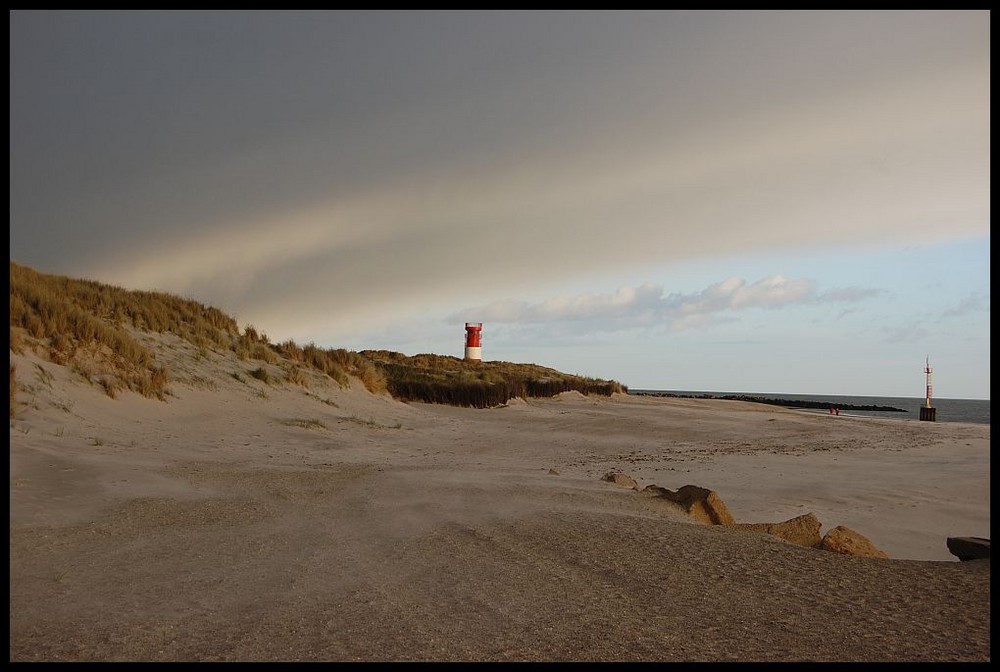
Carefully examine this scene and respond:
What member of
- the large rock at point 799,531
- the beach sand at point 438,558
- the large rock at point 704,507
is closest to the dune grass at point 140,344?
the beach sand at point 438,558

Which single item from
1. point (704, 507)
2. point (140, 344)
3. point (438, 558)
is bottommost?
point (438, 558)

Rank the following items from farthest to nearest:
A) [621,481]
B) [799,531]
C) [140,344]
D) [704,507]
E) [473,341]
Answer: [473,341] → [140,344] → [621,481] → [704,507] → [799,531]

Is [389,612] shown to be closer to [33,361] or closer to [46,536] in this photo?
[46,536]

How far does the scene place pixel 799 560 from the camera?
400cm

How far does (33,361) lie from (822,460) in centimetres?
A: 1286

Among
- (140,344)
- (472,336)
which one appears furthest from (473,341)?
(140,344)

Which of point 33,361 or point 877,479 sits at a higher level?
point 33,361

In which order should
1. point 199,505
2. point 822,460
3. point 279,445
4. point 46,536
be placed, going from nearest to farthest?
point 46,536 → point 199,505 → point 279,445 → point 822,460

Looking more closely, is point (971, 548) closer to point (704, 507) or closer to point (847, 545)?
point (847, 545)

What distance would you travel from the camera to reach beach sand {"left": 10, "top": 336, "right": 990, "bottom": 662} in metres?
2.76

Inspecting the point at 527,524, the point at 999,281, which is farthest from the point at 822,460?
the point at 999,281

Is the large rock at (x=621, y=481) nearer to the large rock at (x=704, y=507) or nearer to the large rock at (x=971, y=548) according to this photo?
the large rock at (x=704, y=507)

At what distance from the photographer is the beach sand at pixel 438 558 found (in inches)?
109

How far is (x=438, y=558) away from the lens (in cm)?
407
